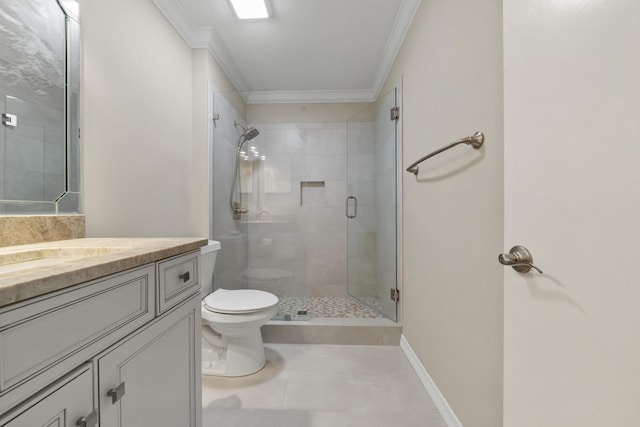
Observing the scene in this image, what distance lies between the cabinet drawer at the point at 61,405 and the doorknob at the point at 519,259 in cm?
97

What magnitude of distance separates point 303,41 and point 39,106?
1759 mm

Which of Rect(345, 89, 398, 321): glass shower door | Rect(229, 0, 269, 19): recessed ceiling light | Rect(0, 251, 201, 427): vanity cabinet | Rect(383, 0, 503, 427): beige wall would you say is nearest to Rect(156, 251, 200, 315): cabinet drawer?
Rect(0, 251, 201, 427): vanity cabinet

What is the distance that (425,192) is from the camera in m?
1.57

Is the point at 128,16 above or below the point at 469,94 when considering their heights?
above

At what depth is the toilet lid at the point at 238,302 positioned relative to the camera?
165 centimetres

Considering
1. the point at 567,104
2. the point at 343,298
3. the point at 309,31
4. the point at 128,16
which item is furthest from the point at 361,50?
the point at 343,298

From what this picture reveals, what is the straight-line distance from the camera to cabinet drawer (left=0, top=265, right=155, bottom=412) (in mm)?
405

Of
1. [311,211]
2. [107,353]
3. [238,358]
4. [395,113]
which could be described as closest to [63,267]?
[107,353]

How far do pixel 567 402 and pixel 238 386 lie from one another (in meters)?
1.59

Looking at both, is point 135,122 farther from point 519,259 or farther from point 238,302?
point 519,259

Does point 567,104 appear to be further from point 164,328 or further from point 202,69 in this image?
point 202,69

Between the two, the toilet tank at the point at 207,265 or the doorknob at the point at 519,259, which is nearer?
the doorknob at the point at 519,259

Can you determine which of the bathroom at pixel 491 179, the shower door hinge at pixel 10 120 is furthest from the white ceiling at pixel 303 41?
the shower door hinge at pixel 10 120

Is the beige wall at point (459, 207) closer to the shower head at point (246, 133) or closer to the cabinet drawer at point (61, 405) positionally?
the cabinet drawer at point (61, 405)
